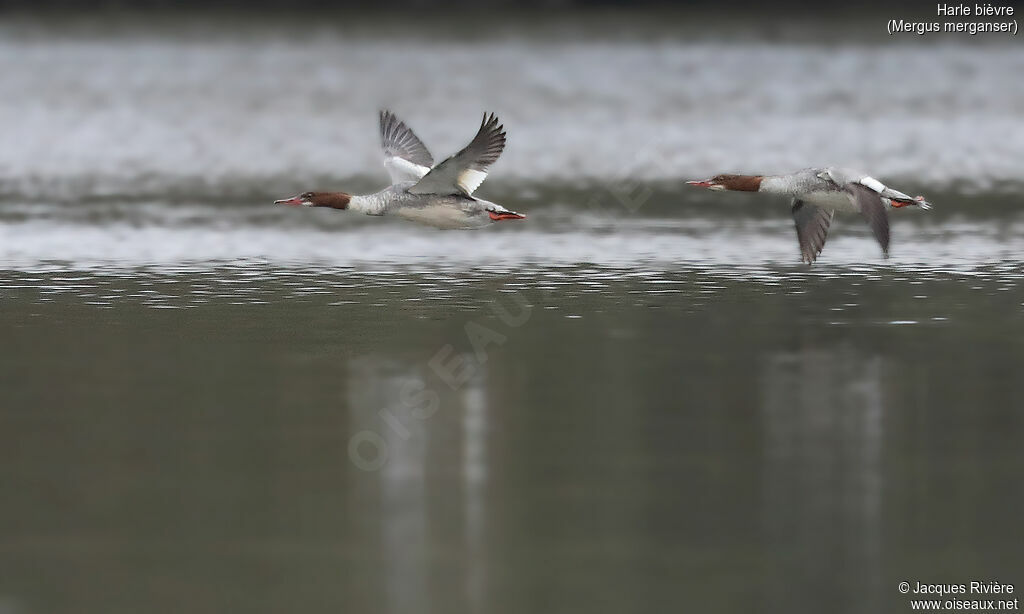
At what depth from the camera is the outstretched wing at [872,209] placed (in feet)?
44.8

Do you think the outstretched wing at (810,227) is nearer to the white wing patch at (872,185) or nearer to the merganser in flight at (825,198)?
the merganser in flight at (825,198)

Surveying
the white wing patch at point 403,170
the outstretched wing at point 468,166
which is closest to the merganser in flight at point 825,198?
the outstretched wing at point 468,166

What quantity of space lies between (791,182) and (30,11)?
47.4 meters

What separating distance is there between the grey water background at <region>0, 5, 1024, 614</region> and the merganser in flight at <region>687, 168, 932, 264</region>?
1.46ft

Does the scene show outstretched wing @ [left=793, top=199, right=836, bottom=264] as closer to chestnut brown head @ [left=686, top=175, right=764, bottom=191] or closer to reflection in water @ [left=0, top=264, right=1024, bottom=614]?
chestnut brown head @ [left=686, top=175, right=764, bottom=191]

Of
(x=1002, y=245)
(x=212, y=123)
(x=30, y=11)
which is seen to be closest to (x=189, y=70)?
(x=212, y=123)

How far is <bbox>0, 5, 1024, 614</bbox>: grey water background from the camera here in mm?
6895

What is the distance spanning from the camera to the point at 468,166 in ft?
46.4

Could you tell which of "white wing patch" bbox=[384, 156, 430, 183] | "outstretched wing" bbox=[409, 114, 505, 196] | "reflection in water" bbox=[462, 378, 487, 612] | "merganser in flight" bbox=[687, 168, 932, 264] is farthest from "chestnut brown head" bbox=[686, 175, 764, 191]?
"reflection in water" bbox=[462, 378, 487, 612]

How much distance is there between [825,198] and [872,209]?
1.83 ft

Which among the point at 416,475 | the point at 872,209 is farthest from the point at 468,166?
the point at 416,475

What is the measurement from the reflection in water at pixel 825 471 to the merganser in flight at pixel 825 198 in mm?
2792

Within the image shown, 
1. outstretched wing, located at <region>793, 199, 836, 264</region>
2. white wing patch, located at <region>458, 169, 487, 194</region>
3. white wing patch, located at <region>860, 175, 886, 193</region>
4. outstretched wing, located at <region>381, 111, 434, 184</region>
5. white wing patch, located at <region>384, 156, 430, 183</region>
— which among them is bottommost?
outstretched wing, located at <region>793, 199, 836, 264</region>

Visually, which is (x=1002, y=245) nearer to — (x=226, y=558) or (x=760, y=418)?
(x=760, y=418)
